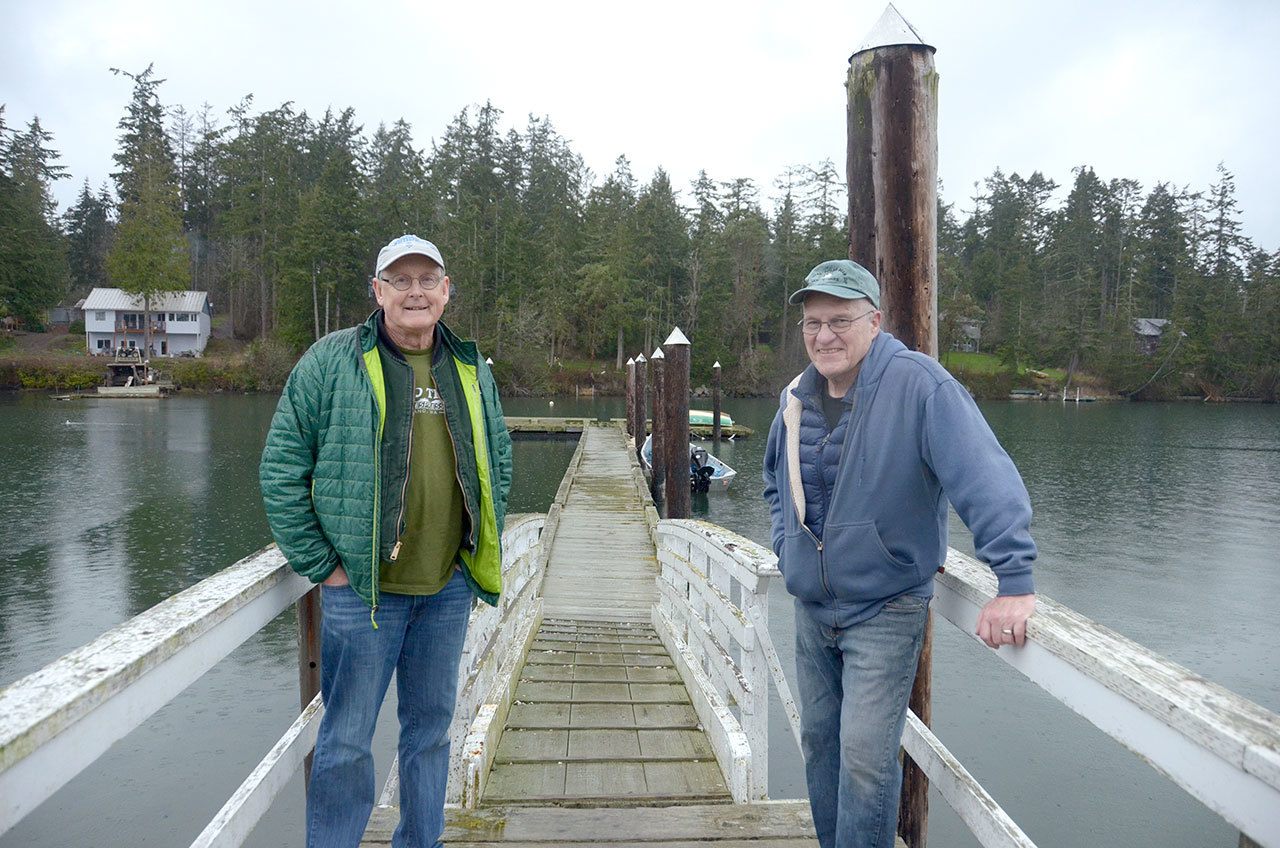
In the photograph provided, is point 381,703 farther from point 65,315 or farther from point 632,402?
point 65,315

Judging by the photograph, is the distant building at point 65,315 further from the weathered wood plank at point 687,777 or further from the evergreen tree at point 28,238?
the weathered wood plank at point 687,777

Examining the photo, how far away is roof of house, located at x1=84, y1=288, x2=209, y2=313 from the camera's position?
2014 inches

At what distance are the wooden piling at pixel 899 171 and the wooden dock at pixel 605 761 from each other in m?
0.84

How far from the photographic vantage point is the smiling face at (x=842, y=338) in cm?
229

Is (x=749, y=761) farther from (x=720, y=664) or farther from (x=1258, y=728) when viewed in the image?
(x=1258, y=728)

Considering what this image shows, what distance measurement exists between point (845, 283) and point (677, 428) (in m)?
13.2

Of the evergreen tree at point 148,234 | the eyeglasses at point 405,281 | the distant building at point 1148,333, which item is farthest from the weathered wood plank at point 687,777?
the distant building at point 1148,333

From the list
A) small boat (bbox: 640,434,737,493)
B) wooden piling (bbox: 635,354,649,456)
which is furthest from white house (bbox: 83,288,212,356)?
small boat (bbox: 640,434,737,493)

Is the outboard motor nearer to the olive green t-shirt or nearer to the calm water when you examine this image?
the calm water

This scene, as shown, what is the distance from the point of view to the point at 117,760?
7.09 m

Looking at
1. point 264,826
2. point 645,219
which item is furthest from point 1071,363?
point 264,826

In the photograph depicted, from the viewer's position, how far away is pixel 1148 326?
61625 mm

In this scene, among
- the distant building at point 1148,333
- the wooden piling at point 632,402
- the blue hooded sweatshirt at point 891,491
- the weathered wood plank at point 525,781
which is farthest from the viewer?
the distant building at point 1148,333

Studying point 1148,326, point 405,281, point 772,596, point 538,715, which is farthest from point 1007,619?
point 1148,326
